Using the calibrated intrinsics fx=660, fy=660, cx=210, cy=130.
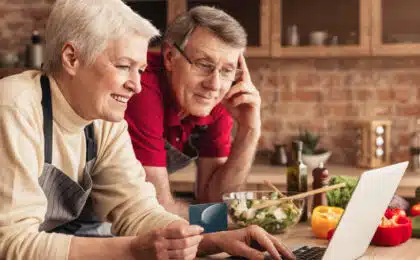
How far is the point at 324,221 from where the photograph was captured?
183 cm

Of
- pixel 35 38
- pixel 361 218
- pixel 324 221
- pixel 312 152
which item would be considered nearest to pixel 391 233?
pixel 324 221

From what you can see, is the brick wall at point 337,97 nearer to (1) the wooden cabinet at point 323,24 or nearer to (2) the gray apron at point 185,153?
(1) the wooden cabinet at point 323,24

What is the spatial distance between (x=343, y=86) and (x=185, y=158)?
84.4 inches

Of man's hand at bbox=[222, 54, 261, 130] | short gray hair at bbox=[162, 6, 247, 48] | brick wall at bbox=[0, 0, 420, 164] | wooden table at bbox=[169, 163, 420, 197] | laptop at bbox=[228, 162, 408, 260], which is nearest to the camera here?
laptop at bbox=[228, 162, 408, 260]

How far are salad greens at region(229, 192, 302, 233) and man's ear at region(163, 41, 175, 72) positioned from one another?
2.30ft

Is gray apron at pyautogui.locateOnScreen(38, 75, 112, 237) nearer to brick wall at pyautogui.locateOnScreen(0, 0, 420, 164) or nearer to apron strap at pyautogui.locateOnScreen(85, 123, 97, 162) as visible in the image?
apron strap at pyautogui.locateOnScreen(85, 123, 97, 162)

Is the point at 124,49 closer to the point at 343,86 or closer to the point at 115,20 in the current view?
the point at 115,20

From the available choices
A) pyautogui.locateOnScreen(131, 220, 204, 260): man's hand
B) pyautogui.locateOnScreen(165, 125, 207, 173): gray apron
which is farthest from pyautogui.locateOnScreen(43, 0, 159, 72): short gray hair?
pyautogui.locateOnScreen(165, 125, 207, 173): gray apron

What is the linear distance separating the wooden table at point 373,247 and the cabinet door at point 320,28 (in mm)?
2343

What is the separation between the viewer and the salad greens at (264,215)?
1823 mm

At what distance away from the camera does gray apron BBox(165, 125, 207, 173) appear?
2.56 m

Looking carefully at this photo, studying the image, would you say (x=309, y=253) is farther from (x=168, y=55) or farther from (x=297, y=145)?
(x=168, y=55)

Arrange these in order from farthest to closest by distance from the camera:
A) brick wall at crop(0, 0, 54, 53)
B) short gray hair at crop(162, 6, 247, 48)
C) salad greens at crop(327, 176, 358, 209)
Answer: brick wall at crop(0, 0, 54, 53) → short gray hair at crop(162, 6, 247, 48) → salad greens at crop(327, 176, 358, 209)

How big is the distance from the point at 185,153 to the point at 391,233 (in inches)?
46.1
